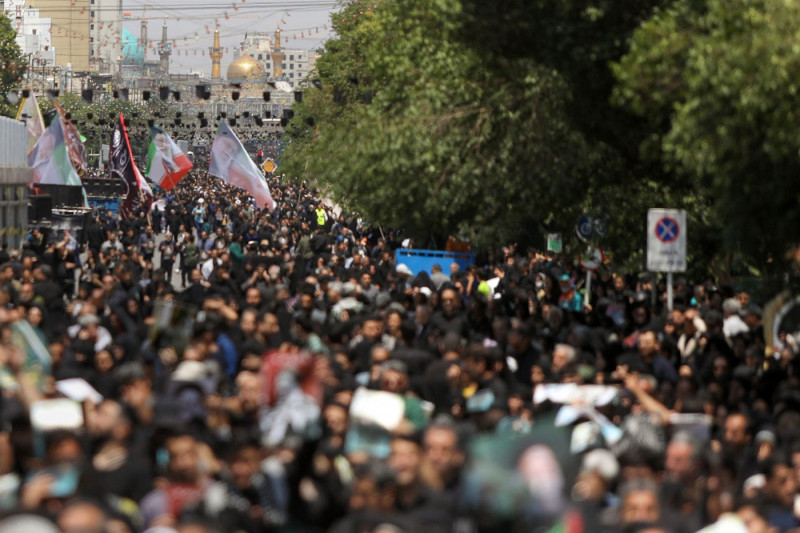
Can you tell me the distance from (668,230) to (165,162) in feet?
101

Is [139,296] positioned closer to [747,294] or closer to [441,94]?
[441,94]

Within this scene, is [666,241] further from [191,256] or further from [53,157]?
[53,157]

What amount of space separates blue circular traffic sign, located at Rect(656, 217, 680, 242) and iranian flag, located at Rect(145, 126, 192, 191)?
97.3 feet

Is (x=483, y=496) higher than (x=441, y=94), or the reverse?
(x=441, y=94)

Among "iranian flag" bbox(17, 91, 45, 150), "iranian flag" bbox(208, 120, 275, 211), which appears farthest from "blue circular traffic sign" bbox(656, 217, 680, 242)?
"iranian flag" bbox(17, 91, 45, 150)

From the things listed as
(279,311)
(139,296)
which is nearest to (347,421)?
(279,311)

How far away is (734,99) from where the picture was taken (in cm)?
1561

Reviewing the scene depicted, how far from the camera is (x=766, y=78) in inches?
594

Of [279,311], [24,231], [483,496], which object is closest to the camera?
[483,496]

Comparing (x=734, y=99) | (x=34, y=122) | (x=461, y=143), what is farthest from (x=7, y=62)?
(x=734, y=99)

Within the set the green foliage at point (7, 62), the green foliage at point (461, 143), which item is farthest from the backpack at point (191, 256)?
the green foliage at point (7, 62)

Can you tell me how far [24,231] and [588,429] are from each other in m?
21.7

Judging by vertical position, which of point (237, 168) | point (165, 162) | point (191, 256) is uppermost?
point (237, 168)

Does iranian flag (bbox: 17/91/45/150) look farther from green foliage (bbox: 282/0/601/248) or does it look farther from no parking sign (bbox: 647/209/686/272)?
no parking sign (bbox: 647/209/686/272)
